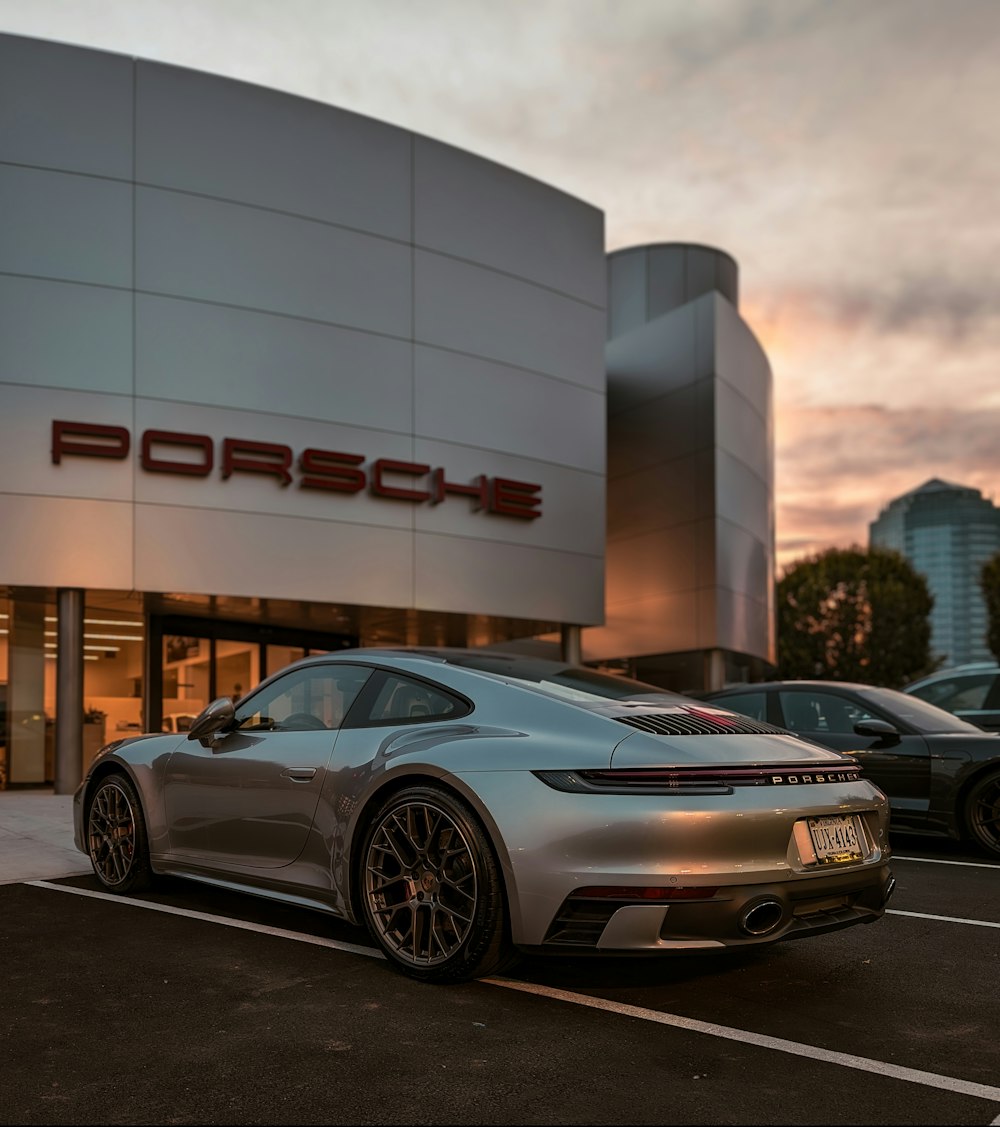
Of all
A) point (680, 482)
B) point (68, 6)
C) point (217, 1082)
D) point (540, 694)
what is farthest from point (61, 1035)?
point (680, 482)

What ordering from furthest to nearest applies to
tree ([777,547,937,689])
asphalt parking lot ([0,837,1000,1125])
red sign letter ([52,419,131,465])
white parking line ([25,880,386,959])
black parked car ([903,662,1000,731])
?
tree ([777,547,937,689]) < red sign letter ([52,419,131,465]) < black parked car ([903,662,1000,731]) < white parking line ([25,880,386,959]) < asphalt parking lot ([0,837,1000,1125])

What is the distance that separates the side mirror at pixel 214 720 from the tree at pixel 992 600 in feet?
164

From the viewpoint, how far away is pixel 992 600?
50938 mm

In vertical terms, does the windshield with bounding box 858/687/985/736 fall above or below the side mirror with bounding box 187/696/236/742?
below

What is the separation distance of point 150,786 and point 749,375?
77.0 feet

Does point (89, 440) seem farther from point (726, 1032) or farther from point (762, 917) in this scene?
point (726, 1032)

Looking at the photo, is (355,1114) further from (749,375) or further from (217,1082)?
(749,375)

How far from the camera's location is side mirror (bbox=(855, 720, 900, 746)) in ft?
26.5

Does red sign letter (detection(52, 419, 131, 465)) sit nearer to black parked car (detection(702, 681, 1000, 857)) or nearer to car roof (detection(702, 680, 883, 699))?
car roof (detection(702, 680, 883, 699))

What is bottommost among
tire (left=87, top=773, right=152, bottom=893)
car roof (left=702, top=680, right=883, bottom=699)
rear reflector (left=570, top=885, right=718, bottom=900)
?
tire (left=87, top=773, right=152, bottom=893)

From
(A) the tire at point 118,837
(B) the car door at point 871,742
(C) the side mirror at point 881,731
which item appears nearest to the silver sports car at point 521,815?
(A) the tire at point 118,837

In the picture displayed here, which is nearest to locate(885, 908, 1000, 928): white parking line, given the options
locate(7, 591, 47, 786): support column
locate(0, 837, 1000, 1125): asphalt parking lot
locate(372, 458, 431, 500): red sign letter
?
locate(0, 837, 1000, 1125): asphalt parking lot

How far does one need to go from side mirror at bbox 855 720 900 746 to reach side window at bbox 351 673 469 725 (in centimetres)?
454

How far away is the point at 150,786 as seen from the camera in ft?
18.7
